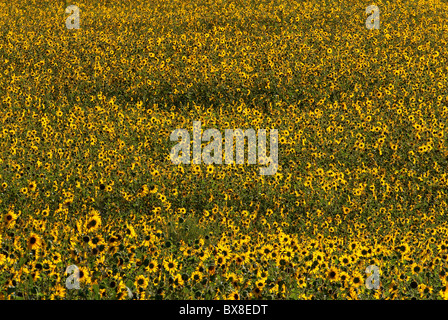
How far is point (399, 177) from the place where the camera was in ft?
31.6

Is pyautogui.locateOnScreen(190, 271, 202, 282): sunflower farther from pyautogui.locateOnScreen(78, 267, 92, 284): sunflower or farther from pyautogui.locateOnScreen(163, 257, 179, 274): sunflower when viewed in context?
pyautogui.locateOnScreen(78, 267, 92, 284): sunflower

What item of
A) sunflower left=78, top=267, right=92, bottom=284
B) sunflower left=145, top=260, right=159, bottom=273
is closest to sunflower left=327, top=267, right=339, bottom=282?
sunflower left=145, top=260, right=159, bottom=273

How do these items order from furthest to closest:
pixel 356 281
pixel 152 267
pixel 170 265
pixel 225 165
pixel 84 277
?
pixel 225 165 → pixel 170 265 → pixel 152 267 → pixel 356 281 → pixel 84 277

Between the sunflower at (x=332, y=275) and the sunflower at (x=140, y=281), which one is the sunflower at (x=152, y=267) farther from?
the sunflower at (x=332, y=275)

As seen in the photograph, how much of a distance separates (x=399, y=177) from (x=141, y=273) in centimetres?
602

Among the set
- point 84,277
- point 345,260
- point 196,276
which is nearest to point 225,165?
point 345,260

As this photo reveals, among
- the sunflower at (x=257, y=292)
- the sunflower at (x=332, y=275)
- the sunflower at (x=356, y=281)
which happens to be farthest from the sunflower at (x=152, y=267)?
the sunflower at (x=356, y=281)

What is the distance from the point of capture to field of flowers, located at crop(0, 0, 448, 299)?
5.08 metres

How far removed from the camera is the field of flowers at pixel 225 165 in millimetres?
5082

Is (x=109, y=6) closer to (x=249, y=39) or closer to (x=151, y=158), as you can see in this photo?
(x=249, y=39)

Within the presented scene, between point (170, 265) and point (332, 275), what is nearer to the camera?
point (332, 275)

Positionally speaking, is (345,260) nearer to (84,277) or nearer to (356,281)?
(356,281)

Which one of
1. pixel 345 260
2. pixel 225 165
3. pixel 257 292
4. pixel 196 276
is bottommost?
pixel 257 292

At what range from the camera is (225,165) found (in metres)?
9.87
